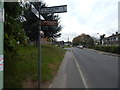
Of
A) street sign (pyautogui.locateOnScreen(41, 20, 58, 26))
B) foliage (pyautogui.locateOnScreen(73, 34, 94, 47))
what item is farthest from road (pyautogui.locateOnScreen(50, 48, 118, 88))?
foliage (pyautogui.locateOnScreen(73, 34, 94, 47))

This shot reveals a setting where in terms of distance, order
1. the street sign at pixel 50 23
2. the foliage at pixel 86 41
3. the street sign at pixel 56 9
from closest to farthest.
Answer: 1. the street sign at pixel 56 9
2. the street sign at pixel 50 23
3. the foliage at pixel 86 41

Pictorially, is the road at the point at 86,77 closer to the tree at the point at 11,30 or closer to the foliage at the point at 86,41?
the tree at the point at 11,30

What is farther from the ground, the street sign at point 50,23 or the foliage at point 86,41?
the foliage at point 86,41

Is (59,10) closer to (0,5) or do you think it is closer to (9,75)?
(0,5)

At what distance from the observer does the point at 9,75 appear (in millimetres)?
6074

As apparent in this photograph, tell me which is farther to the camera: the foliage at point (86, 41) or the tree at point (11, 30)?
the foliage at point (86, 41)

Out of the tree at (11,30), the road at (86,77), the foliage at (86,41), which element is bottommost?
the road at (86,77)

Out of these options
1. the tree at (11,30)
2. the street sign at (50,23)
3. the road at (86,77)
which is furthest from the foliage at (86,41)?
the tree at (11,30)

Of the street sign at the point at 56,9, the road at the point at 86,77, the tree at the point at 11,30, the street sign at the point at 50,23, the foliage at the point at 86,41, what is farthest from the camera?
the foliage at the point at 86,41

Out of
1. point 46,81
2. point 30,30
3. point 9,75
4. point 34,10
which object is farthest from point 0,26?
point 30,30

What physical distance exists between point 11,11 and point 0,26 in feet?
8.65

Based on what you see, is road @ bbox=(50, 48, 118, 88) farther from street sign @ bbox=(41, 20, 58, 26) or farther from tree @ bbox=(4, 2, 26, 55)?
tree @ bbox=(4, 2, 26, 55)

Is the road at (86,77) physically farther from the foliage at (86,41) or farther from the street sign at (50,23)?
the foliage at (86,41)

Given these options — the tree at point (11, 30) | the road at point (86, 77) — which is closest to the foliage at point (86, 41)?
the road at point (86, 77)
